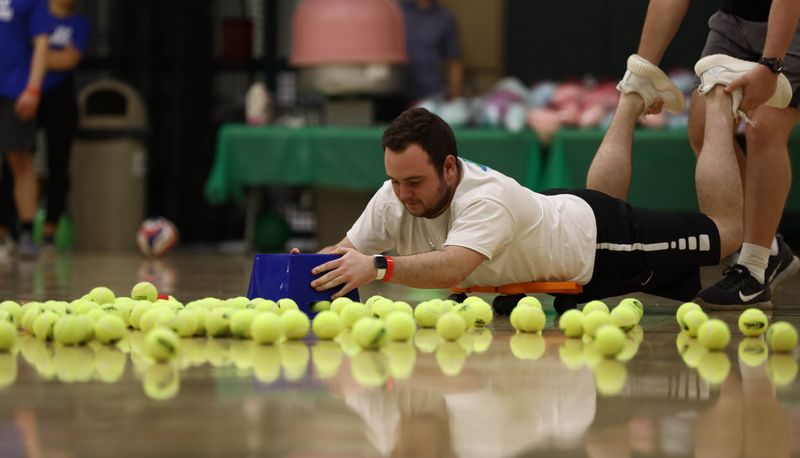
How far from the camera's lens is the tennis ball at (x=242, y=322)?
3213 millimetres

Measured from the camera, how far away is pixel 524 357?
9.75 feet

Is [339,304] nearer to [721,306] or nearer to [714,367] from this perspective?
[714,367]

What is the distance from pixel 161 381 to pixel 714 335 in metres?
1.39

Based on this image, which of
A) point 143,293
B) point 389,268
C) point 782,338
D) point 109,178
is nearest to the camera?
point 782,338

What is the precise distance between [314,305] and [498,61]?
6.39 meters

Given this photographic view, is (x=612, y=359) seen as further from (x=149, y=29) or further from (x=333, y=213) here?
(x=149, y=29)

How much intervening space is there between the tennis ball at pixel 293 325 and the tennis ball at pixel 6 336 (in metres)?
0.68

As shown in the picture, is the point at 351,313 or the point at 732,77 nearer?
the point at 351,313

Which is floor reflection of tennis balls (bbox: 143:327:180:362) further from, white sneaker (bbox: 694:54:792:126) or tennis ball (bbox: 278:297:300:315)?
white sneaker (bbox: 694:54:792:126)

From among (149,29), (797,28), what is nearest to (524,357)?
(797,28)

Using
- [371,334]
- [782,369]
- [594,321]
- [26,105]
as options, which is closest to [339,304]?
[371,334]

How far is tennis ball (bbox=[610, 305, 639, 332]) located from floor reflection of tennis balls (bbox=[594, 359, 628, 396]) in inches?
19.8

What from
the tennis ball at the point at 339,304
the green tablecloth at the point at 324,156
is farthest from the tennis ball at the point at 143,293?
the green tablecloth at the point at 324,156

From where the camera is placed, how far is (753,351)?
308cm
